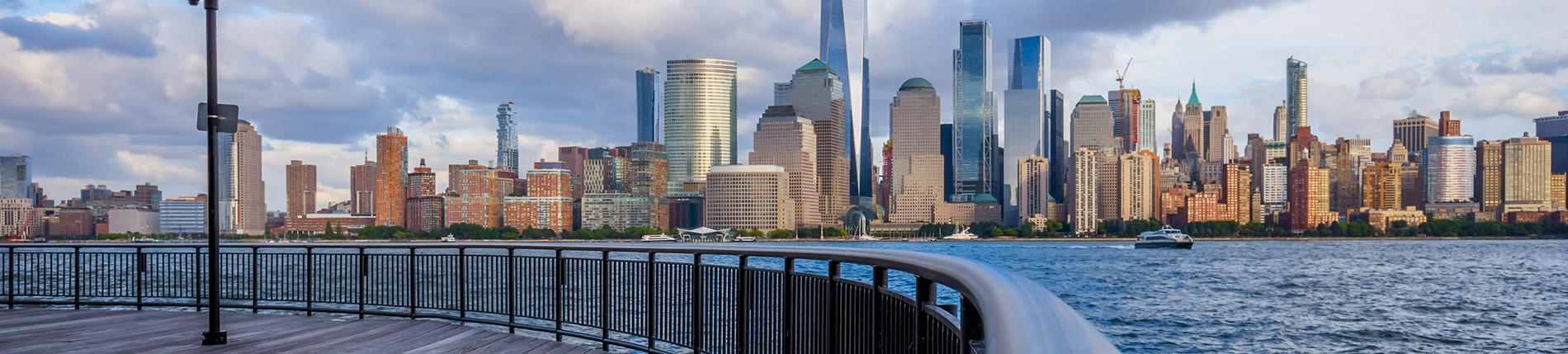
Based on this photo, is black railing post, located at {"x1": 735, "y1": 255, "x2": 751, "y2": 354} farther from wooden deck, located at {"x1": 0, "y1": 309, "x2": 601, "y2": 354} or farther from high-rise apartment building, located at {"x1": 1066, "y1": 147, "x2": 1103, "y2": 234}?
high-rise apartment building, located at {"x1": 1066, "y1": 147, "x2": 1103, "y2": 234}

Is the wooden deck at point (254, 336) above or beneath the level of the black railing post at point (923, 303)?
beneath

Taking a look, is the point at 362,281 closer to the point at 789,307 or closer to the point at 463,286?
the point at 463,286

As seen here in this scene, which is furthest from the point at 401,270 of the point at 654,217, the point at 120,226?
the point at 654,217

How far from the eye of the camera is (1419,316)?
4153 cm

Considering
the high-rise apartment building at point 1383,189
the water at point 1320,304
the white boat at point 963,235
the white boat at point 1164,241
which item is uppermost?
the high-rise apartment building at point 1383,189

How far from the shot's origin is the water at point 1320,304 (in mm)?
33062

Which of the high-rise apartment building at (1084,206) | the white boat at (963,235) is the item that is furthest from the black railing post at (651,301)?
the high-rise apartment building at (1084,206)

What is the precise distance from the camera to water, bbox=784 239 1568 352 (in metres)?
33.1

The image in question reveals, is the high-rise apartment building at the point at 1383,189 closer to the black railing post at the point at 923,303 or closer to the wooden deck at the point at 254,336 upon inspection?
the wooden deck at the point at 254,336

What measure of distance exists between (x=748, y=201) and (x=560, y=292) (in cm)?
18361

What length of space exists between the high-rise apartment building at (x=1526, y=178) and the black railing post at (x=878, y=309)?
226m

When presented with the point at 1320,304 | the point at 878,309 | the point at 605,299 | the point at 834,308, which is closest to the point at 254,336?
the point at 605,299

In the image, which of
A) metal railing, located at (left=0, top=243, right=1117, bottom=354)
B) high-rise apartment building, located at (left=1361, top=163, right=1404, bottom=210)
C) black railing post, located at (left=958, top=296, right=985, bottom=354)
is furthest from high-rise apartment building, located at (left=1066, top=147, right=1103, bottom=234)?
black railing post, located at (left=958, top=296, right=985, bottom=354)

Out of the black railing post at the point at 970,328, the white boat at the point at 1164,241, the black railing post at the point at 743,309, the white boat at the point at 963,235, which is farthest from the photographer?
the white boat at the point at 963,235
